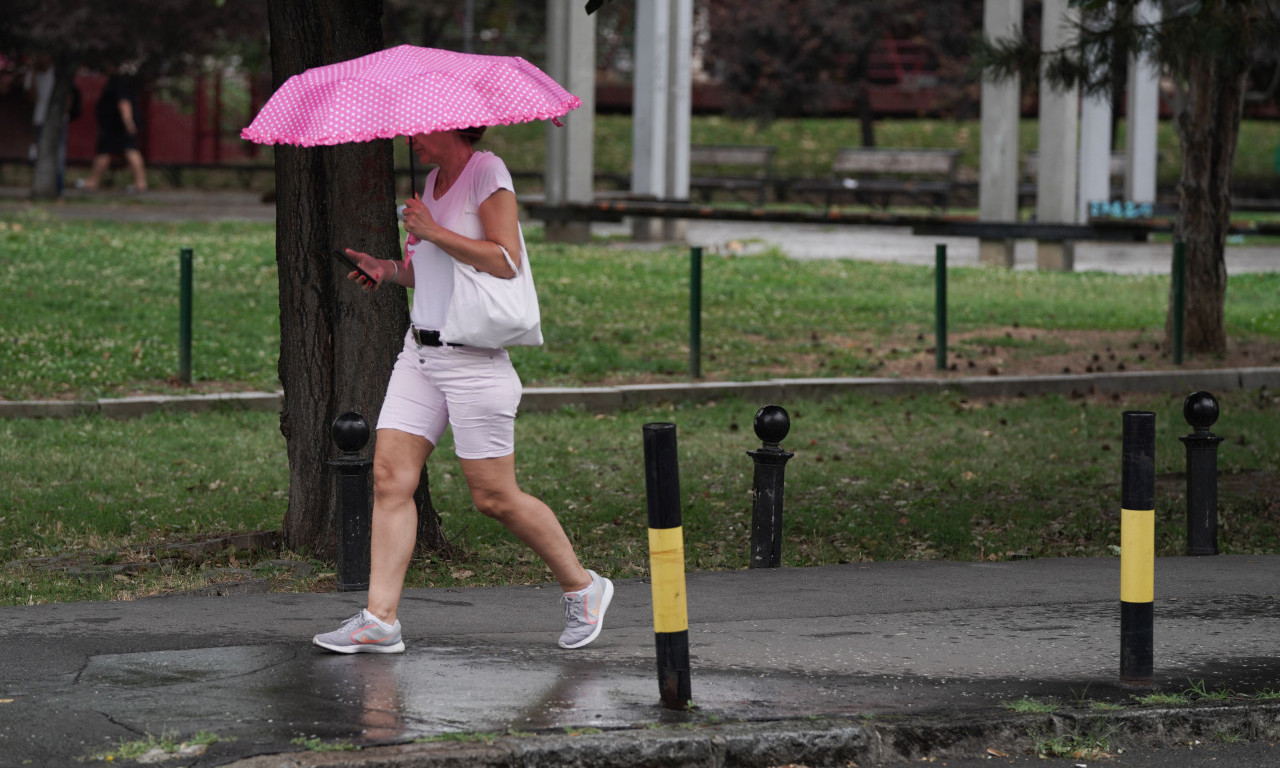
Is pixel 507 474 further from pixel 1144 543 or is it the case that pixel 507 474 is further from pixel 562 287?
pixel 562 287

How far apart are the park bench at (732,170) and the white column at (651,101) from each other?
26.6 ft

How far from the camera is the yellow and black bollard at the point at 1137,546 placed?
568 centimetres

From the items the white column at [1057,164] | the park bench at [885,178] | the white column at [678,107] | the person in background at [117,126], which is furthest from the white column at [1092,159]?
the person in background at [117,126]

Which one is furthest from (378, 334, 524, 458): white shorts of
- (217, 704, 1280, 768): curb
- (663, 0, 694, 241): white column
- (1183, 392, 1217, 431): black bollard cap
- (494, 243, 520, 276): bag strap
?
(663, 0, 694, 241): white column

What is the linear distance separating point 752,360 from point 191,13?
1825 centimetres

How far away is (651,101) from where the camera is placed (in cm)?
Result: 2664

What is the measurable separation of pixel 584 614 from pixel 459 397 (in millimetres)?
902

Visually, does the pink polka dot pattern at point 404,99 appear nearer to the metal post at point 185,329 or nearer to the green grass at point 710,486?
the green grass at point 710,486

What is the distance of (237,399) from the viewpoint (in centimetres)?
Answer: 1250

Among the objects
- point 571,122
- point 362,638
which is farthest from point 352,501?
point 571,122

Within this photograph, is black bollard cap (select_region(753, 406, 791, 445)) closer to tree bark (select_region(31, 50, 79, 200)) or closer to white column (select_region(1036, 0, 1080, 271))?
white column (select_region(1036, 0, 1080, 271))

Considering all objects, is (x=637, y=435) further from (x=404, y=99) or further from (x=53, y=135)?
(x=53, y=135)

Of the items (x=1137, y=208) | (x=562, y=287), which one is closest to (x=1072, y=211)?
(x=1137, y=208)

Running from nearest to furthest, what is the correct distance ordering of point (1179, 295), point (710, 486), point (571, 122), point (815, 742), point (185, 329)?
point (815, 742) → point (710, 486) → point (185, 329) → point (1179, 295) → point (571, 122)
